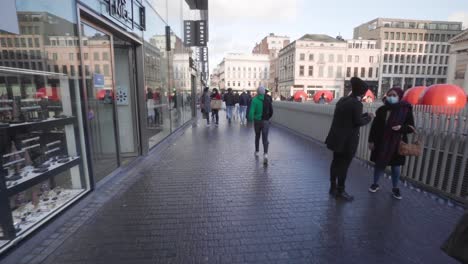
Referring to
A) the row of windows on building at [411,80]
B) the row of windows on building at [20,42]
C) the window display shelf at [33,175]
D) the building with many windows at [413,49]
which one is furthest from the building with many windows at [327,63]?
the row of windows on building at [20,42]

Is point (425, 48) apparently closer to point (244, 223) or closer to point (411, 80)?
point (411, 80)

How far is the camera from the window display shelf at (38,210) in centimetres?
306

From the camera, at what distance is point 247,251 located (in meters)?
2.80

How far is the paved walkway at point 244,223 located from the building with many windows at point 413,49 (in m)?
81.6

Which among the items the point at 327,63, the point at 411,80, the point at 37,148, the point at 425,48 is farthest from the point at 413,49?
the point at 37,148

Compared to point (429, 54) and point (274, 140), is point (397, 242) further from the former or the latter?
point (429, 54)

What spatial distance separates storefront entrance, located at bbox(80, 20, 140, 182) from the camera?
184 inches

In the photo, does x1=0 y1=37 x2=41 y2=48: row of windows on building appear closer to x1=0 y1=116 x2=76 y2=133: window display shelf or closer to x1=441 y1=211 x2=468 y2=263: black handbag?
x1=0 y1=116 x2=76 y2=133: window display shelf

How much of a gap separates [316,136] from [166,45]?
6548 millimetres

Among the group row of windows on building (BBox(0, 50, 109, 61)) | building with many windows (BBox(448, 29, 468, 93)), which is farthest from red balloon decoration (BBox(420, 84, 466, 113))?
building with many windows (BBox(448, 29, 468, 93))

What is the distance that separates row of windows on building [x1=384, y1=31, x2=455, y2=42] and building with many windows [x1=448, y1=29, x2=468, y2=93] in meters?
32.5

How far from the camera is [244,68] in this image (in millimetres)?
97750

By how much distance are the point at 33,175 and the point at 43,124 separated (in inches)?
27.7

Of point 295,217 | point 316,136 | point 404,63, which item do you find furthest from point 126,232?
point 404,63
